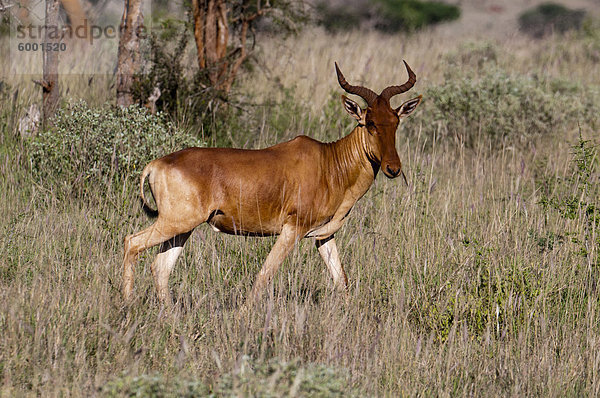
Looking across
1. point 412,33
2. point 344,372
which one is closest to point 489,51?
point 412,33

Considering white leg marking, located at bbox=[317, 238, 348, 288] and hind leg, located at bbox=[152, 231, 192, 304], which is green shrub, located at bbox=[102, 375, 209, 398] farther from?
white leg marking, located at bbox=[317, 238, 348, 288]

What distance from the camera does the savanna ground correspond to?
14.0 ft

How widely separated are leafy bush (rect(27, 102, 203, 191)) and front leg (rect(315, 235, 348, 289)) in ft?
8.00

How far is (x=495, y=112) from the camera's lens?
36.6ft

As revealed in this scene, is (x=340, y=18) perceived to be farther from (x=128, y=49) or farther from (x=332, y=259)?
(x=332, y=259)

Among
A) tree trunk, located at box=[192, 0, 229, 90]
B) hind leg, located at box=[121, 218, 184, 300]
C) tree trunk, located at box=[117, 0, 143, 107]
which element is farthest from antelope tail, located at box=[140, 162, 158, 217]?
tree trunk, located at box=[192, 0, 229, 90]

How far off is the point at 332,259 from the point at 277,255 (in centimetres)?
61

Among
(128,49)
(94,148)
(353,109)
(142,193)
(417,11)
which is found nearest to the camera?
(142,193)

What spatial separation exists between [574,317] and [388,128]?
78.9 inches

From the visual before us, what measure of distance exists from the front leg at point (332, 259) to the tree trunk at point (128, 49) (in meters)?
3.94

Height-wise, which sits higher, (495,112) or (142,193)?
(495,112)

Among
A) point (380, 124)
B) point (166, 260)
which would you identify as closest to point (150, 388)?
point (166, 260)

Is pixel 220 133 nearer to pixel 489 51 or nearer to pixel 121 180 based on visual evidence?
pixel 121 180

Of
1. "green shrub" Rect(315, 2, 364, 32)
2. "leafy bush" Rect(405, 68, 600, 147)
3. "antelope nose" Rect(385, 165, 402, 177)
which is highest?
"green shrub" Rect(315, 2, 364, 32)
